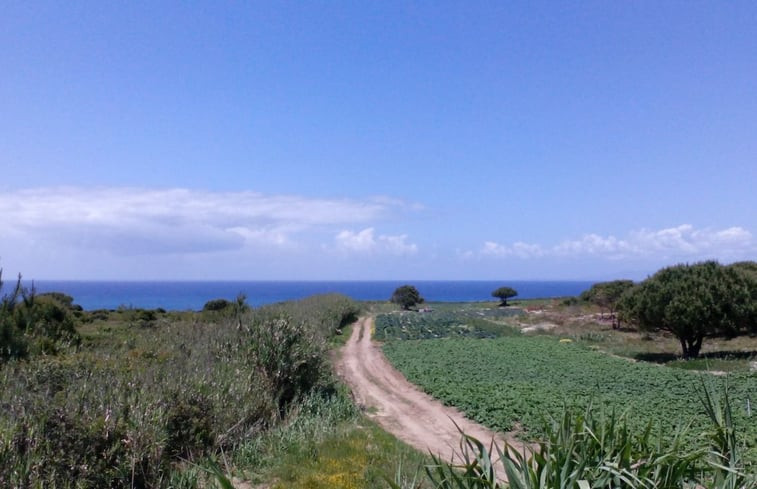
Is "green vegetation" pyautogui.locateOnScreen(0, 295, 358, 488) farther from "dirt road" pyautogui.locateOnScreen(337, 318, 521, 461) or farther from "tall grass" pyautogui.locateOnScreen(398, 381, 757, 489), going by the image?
"tall grass" pyautogui.locateOnScreen(398, 381, 757, 489)

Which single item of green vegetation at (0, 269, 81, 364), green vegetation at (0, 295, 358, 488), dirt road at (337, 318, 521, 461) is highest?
green vegetation at (0, 269, 81, 364)

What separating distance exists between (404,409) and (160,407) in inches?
336

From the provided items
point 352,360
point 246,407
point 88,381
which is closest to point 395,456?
point 246,407

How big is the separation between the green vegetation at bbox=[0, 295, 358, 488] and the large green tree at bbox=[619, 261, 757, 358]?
1880cm

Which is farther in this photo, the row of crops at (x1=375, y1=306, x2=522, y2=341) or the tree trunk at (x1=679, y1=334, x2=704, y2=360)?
the row of crops at (x1=375, y1=306, x2=522, y2=341)

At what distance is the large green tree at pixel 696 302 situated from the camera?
2414 cm

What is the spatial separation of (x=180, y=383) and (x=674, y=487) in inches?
312

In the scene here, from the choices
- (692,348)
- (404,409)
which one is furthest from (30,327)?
(692,348)

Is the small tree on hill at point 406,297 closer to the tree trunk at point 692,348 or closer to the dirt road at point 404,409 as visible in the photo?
the tree trunk at point 692,348

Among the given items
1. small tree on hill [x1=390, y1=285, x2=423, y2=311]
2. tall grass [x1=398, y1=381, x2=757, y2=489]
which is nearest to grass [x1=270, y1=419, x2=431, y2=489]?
tall grass [x1=398, y1=381, x2=757, y2=489]

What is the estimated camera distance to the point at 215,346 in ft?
45.4

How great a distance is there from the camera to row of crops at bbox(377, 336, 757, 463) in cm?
1212

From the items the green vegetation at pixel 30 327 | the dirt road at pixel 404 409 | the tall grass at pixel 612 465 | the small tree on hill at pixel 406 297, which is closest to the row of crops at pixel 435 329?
the dirt road at pixel 404 409

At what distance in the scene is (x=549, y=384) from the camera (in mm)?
16734
